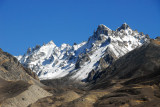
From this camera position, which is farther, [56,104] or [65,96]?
[65,96]

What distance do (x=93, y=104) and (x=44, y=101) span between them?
20340mm

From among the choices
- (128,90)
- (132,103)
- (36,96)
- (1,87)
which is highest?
(1,87)

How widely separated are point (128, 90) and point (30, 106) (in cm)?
3819

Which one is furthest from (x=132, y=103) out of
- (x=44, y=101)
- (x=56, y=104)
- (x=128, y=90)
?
(x=44, y=101)

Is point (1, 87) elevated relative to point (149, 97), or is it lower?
elevated

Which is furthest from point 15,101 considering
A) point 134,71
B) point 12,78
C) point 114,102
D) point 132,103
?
point 134,71

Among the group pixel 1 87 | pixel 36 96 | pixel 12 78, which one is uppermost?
pixel 12 78

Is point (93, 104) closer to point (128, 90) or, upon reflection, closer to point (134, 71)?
point (128, 90)

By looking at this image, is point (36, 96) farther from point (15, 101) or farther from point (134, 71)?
point (134, 71)

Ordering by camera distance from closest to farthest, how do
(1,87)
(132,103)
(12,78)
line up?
(132,103) < (1,87) < (12,78)

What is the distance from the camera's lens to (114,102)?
85500 millimetres

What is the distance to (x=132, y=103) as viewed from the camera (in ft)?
265

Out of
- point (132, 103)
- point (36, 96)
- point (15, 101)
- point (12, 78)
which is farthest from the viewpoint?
point (12, 78)

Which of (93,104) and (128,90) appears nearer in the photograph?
(93,104)
